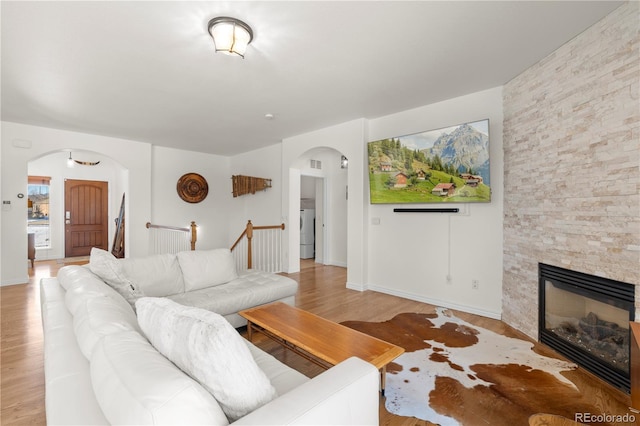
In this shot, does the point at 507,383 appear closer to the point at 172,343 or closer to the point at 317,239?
the point at 172,343

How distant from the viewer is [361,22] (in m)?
2.23

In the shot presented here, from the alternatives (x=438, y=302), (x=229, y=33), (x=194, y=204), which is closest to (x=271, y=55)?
(x=229, y=33)

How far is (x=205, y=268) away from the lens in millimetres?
3182

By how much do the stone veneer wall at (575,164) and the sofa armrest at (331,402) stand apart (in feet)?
7.19

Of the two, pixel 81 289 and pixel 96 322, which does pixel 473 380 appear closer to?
pixel 96 322

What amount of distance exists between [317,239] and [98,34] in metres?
5.49

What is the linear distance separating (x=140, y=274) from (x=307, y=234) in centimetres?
497

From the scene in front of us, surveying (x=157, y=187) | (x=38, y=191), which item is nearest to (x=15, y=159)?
(x=157, y=187)

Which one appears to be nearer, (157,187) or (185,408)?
(185,408)

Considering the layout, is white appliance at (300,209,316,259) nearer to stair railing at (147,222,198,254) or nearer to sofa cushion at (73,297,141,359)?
stair railing at (147,222,198,254)

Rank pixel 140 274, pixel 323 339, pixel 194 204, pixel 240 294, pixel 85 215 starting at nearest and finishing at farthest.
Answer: pixel 323 339
pixel 140 274
pixel 240 294
pixel 194 204
pixel 85 215

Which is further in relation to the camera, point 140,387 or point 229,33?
point 229,33

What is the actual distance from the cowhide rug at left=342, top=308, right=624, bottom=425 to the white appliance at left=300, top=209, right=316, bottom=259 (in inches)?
180

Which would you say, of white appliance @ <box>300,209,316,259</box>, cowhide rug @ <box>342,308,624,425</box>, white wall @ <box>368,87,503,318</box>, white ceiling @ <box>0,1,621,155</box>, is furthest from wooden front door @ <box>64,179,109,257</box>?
cowhide rug @ <box>342,308,624,425</box>
